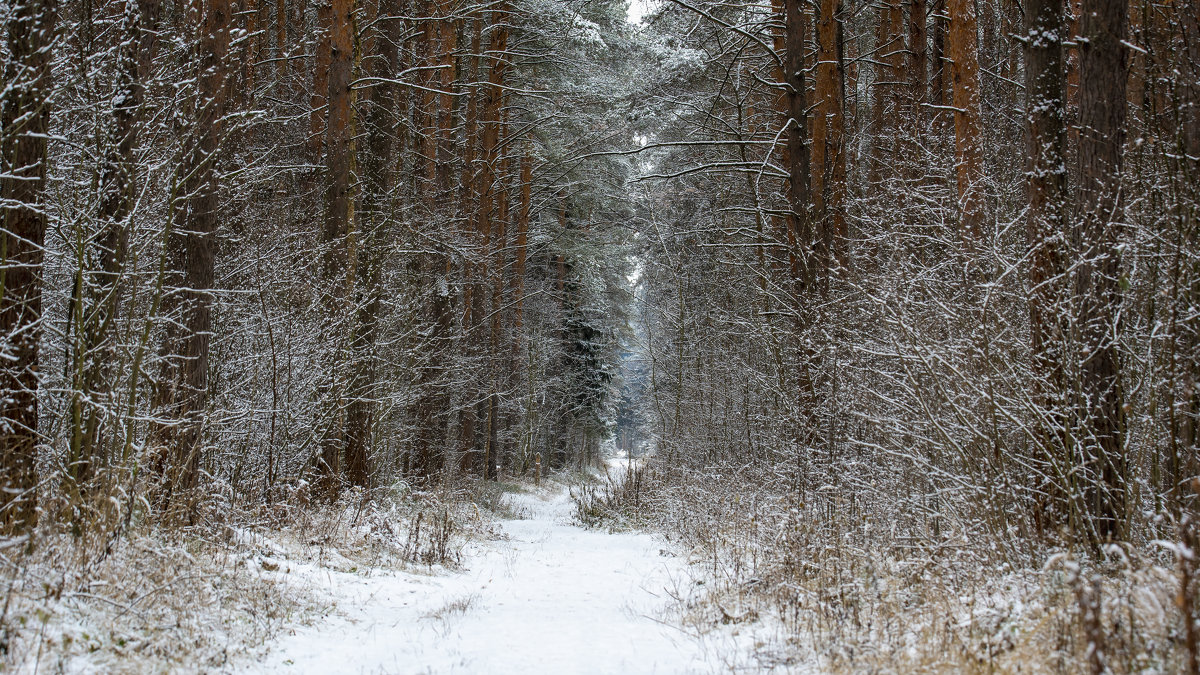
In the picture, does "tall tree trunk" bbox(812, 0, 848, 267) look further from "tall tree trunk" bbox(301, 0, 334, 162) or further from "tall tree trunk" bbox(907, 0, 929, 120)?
"tall tree trunk" bbox(301, 0, 334, 162)

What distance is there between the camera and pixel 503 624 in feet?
17.1

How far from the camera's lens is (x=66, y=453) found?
196 inches

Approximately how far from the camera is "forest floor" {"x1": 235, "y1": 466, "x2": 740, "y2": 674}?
13.4 ft

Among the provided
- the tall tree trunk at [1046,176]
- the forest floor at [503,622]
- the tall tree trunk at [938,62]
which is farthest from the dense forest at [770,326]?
the forest floor at [503,622]

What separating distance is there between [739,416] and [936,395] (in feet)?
24.4

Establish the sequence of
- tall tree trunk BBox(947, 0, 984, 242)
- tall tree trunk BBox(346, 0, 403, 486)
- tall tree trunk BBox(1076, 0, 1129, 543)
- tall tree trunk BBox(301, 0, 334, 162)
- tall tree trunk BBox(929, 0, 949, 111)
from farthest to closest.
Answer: tall tree trunk BBox(929, 0, 949, 111)
tall tree trunk BBox(301, 0, 334, 162)
tall tree trunk BBox(346, 0, 403, 486)
tall tree trunk BBox(947, 0, 984, 242)
tall tree trunk BBox(1076, 0, 1129, 543)

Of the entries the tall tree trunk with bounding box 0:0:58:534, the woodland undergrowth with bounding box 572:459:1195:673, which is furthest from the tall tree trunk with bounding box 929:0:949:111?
the tall tree trunk with bounding box 0:0:58:534

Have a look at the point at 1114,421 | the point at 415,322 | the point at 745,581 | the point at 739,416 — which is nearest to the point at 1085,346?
the point at 1114,421

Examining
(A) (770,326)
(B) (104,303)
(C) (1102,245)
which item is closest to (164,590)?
(B) (104,303)

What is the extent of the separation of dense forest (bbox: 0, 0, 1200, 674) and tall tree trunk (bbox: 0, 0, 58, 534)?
3 cm

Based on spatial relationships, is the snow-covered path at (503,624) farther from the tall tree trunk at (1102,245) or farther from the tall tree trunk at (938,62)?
the tall tree trunk at (938,62)

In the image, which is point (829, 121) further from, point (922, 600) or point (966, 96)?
point (922, 600)

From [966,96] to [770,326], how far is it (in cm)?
399

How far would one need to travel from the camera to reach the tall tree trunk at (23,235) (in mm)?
4164
